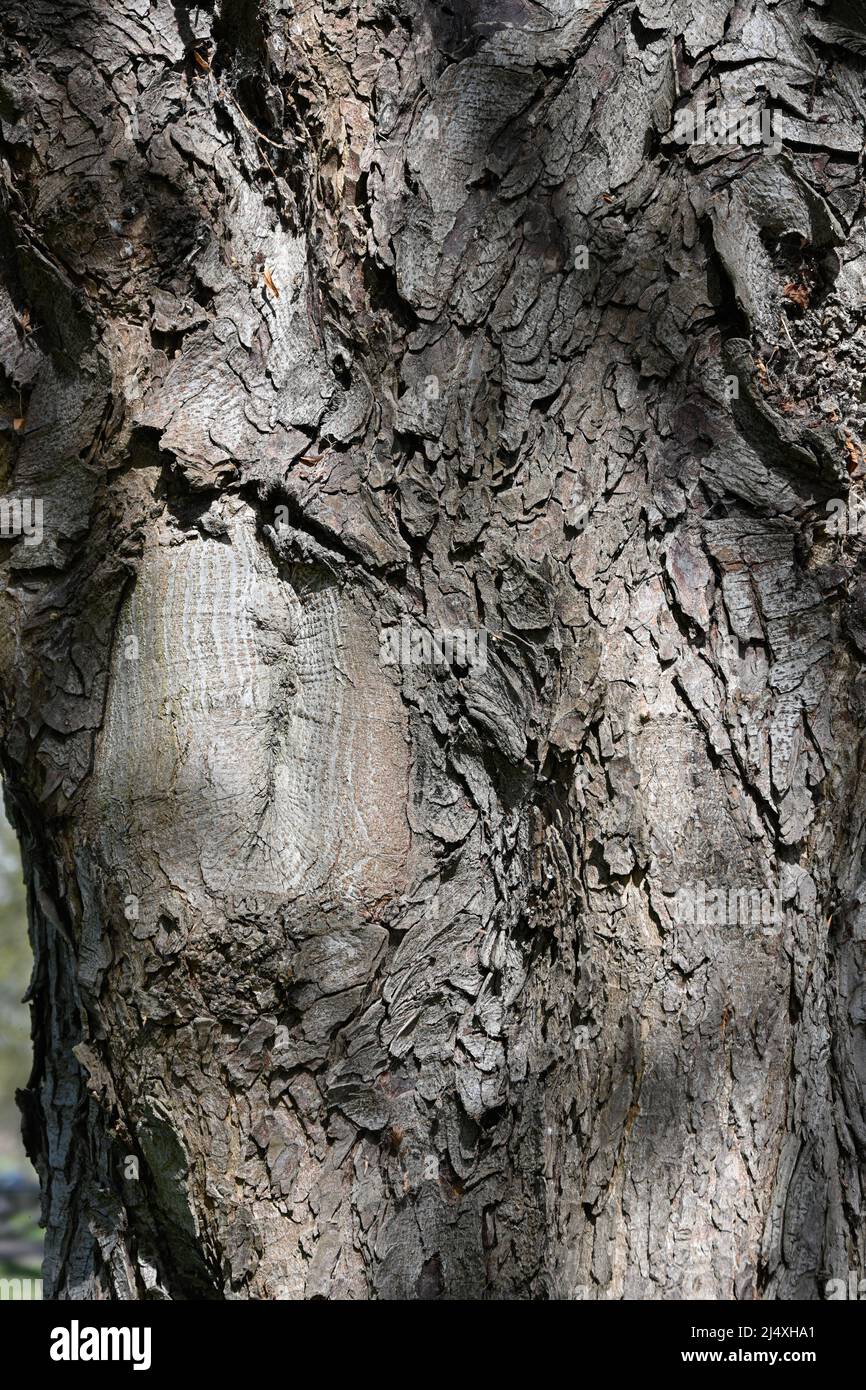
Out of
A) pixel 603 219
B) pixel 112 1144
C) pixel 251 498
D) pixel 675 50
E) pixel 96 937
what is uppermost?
pixel 675 50

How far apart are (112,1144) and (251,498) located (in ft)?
→ 3.47

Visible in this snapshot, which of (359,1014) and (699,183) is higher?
(699,183)

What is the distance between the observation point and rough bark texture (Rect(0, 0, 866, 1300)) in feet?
4.78

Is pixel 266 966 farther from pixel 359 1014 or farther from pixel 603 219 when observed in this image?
pixel 603 219

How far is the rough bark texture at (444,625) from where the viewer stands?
1.46m

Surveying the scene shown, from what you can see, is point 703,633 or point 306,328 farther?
point 306,328

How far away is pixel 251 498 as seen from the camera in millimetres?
1592

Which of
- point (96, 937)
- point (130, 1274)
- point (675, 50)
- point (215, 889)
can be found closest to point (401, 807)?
point (215, 889)

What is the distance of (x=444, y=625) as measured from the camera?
1.53 metres
